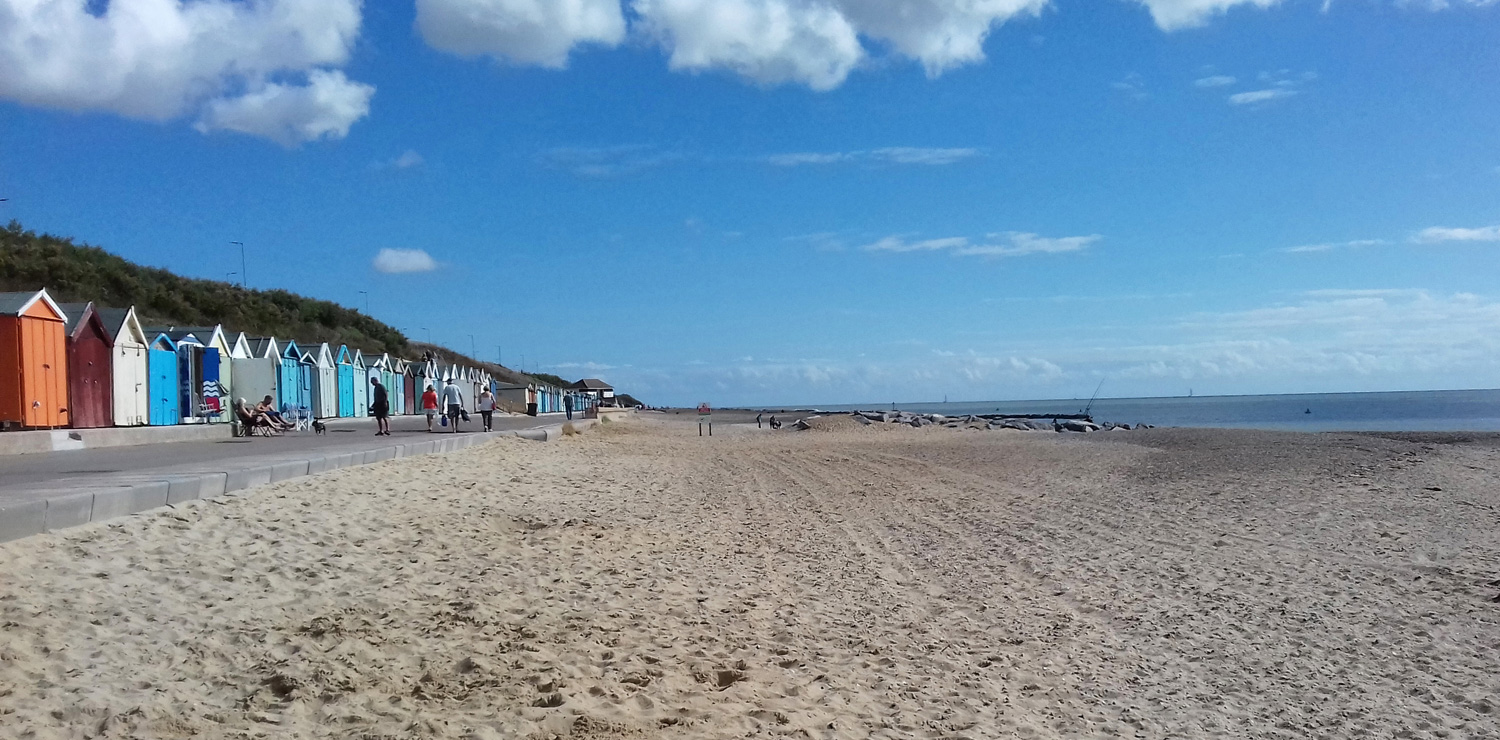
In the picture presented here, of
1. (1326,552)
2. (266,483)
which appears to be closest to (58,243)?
(266,483)

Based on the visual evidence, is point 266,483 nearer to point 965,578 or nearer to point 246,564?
point 246,564

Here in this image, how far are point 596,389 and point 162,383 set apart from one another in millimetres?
87993

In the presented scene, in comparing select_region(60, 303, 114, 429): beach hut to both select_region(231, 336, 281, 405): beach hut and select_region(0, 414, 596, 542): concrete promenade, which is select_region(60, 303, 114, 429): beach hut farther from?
select_region(231, 336, 281, 405): beach hut

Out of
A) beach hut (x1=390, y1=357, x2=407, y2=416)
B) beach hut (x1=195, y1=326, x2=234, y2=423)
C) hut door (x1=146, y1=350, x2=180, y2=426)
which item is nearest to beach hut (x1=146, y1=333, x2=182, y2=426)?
hut door (x1=146, y1=350, x2=180, y2=426)

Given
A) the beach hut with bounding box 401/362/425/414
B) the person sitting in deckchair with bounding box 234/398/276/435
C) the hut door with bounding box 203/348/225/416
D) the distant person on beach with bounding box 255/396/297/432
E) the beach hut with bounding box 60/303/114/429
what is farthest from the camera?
the beach hut with bounding box 401/362/425/414

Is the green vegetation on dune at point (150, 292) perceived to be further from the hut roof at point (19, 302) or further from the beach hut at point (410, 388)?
the hut roof at point (19, 302)

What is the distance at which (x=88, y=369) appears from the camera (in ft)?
69.5

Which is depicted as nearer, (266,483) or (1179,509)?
(266,483)

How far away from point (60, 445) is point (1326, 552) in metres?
17.5

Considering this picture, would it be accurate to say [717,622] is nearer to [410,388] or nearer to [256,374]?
[256,374]

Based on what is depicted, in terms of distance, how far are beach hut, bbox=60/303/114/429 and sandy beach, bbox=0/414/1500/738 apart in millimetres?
11658

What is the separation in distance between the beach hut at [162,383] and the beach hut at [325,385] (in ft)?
31.6

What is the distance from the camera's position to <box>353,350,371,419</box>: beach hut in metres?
40.7

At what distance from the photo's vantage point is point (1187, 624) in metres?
7.85
